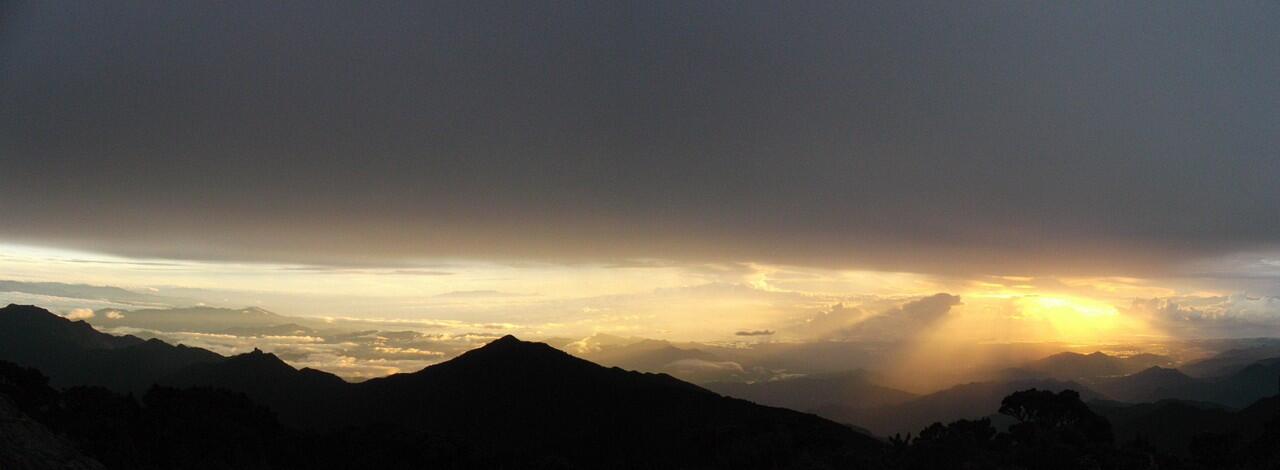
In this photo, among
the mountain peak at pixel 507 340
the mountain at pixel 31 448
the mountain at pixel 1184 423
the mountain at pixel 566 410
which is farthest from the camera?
the mountain peak at pixel 507 340

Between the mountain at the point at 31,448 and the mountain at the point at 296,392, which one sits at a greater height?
the mountain at the point at 31,448

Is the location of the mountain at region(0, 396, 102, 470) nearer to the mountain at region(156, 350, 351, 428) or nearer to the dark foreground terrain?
the dark foreground terrain

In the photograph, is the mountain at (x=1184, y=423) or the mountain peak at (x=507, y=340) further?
the mountain peak at (x=507, y=340)

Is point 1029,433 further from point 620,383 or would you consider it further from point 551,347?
point 551,347

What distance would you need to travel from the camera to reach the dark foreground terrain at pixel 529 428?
6216cm

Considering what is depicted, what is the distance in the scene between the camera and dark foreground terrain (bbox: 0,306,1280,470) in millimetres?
62156

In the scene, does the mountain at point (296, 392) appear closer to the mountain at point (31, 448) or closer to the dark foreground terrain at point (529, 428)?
the dark foreground terrain at point (529, 428)

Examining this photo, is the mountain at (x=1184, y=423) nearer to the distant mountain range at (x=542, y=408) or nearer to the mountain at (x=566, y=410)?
the mountain at (x=566, y=410)

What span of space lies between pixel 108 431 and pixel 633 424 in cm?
9008

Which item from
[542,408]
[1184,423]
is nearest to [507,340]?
[542,408]

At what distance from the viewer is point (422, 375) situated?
587ft

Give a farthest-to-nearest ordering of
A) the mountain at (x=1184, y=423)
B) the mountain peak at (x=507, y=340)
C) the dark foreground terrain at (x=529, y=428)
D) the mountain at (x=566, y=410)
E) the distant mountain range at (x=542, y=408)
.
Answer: the mountain peak at (x=507, y=340) → the mountain at (x=1184, y=423) → the mountain at (x=566, y=410) → the distant mountain range at (x=542, y=408) → the dark foreground terrain at (x=529, y=428)

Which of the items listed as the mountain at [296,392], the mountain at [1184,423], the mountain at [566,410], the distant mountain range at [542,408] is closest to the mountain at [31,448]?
the distant mountain range at [542,408]

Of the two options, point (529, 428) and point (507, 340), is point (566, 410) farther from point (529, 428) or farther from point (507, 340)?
point (507, 340)
